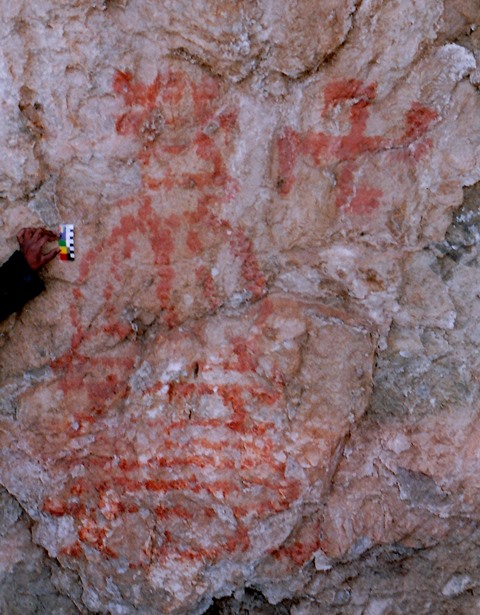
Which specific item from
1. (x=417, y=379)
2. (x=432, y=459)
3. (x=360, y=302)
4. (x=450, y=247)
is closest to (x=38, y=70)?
(x=360, y=302)

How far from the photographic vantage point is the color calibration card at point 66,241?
1.74 metres

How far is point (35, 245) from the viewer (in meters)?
1.71

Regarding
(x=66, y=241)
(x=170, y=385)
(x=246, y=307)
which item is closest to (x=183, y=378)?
(x=170, y=385)

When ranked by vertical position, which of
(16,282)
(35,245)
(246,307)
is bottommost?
(16,282)

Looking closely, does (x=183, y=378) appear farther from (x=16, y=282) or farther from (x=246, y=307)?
(x=16, y=282)

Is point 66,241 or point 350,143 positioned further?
point 66,241

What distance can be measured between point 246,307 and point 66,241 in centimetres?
A: 50

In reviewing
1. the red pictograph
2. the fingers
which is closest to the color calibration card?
the fingers

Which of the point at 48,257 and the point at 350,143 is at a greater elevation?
the point at 350,143

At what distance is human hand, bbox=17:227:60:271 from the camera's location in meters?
1.71

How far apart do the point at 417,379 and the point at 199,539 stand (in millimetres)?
717

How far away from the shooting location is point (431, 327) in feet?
5.49

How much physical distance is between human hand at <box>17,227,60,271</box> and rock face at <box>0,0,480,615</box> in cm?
4

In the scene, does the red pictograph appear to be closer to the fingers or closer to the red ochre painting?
the red ochre painting
